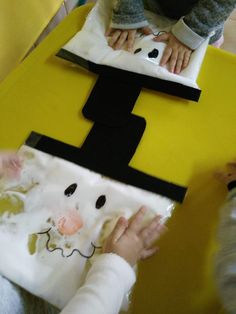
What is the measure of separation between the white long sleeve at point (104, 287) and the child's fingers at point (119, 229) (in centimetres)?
2

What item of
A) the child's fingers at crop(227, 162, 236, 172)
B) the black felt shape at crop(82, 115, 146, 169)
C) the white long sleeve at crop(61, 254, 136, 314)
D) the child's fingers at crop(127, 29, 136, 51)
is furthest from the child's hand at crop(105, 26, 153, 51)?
the white long sleeve at crop(61, 254, 136, 314)

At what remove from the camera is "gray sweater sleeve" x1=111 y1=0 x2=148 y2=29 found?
593 millimetres

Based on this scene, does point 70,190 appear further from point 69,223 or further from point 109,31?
point 109,31

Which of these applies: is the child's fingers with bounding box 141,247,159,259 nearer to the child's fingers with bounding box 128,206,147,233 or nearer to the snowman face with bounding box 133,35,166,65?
the child's fingers with bounding box 128,206,147,233

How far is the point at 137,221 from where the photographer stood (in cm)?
44

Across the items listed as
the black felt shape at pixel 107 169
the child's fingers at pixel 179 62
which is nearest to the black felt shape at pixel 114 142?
the black felt shape at pixel 107 169

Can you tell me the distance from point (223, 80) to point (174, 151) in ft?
0.54

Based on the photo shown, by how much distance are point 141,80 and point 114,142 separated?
12cm

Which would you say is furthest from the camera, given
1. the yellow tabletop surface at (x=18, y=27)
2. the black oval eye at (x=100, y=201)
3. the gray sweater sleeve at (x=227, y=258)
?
the yellow tabletop surface at (x=18, y=27)

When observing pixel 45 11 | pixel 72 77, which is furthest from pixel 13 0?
pixel 72 77

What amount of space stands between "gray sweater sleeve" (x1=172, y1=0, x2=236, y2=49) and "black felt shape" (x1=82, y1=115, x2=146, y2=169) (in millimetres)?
173

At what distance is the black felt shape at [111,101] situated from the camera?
53 centimetres

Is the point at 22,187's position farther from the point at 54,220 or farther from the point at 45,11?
the point at 45,11

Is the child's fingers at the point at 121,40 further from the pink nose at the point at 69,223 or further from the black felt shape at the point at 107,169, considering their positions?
the pink nose at the point at 69,223
